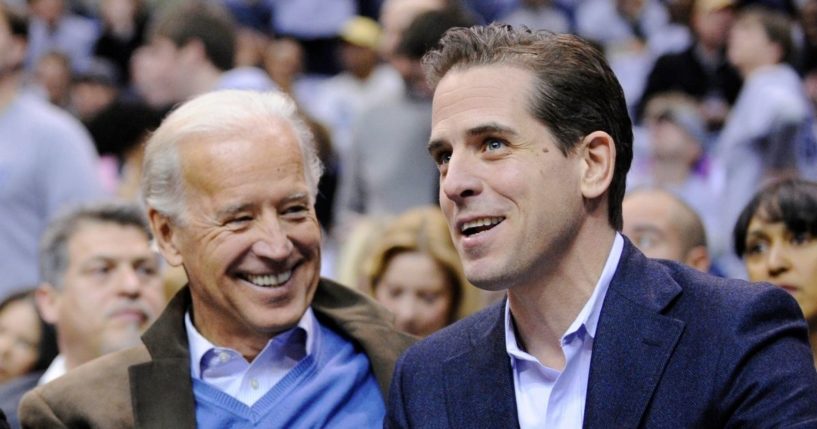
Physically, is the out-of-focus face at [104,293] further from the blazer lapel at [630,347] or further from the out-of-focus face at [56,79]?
the out-of-focus face at [56,79]

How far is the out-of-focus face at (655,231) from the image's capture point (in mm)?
4785

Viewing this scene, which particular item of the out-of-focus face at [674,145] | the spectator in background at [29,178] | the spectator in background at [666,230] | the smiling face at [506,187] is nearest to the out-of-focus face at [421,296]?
Result: the spectator in background at [666,230]

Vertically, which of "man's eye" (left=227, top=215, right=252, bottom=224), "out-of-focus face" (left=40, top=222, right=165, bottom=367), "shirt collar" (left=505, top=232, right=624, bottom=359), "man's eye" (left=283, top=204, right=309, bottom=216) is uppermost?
"shirt collar" (left=505, top=232, right=624, bottom=359)

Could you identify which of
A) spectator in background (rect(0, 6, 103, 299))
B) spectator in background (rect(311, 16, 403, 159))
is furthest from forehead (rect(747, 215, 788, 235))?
spectator in background (rect(311, 16, 403, 159))

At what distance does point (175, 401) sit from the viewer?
11.7 ft

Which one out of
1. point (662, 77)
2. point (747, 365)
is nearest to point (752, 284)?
point (747, 365)

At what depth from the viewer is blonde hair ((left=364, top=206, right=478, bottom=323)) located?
5.16 meters

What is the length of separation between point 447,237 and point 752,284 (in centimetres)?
238

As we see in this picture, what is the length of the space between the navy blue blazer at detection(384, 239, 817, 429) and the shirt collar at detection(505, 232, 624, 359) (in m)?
0.02

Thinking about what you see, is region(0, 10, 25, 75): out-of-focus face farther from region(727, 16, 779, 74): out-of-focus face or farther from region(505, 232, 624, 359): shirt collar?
region(727, 16, 779, 74): out-of-focus face

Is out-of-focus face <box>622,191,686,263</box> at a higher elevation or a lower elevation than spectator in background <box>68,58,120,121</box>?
higher

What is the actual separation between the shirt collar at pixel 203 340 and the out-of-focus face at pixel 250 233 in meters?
0.04

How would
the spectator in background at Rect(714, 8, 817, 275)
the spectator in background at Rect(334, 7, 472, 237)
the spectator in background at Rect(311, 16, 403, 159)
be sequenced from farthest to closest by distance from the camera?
the spectator in background at Rect(311, 16, 403, 159) < the spectator in background at Rect(714, 8, 817, 275) < the spectator in background at Rect(334, 7, 472, 237)

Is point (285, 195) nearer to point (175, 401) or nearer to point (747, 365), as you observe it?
point (175, 401)
